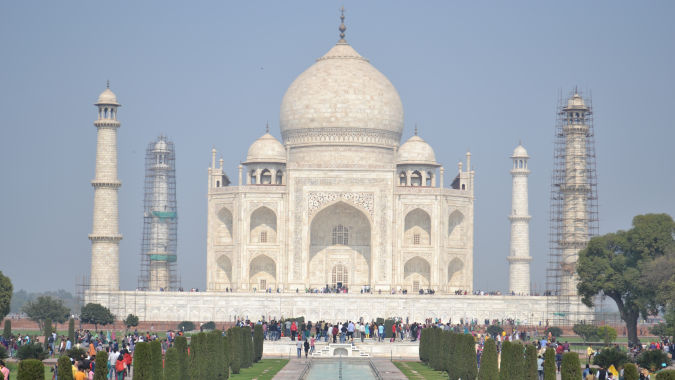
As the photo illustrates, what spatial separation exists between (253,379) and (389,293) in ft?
66.0

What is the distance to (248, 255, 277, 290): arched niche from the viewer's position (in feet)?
→ 149

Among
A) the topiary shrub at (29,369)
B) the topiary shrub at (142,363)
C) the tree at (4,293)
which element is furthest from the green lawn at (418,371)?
the tree at (4,293)

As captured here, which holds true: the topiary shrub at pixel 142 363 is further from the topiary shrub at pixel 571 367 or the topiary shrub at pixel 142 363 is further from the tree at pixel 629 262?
the tree at pixel 629 262

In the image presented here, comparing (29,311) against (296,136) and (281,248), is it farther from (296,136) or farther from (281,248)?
(296,136)

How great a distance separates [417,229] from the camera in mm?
45750

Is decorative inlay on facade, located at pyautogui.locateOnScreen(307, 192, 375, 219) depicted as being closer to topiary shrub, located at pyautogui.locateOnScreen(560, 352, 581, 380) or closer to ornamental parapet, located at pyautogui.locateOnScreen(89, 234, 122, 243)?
ornamental parapet, located at pyautogui.locateOnScreen(89, 234, 122, 243)

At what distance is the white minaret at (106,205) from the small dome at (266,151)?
604 centimetres

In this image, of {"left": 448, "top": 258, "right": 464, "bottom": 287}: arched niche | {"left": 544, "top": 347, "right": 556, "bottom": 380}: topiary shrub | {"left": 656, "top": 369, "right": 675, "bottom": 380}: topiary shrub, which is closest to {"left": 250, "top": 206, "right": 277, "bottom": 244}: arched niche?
{"left": 448, "top": 258, "right": 464, "bottom": 287}: arched niche

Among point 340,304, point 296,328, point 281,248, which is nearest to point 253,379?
point 296,328

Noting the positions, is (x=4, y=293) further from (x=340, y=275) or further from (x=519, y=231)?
(x=519, y=231)

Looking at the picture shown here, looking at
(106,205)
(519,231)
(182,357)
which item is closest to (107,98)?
(106,205)

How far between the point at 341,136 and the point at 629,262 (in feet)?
48.5

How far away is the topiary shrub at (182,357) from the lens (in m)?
19.9

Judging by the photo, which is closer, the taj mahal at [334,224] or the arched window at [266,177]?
the taj mahal at [334,224]
